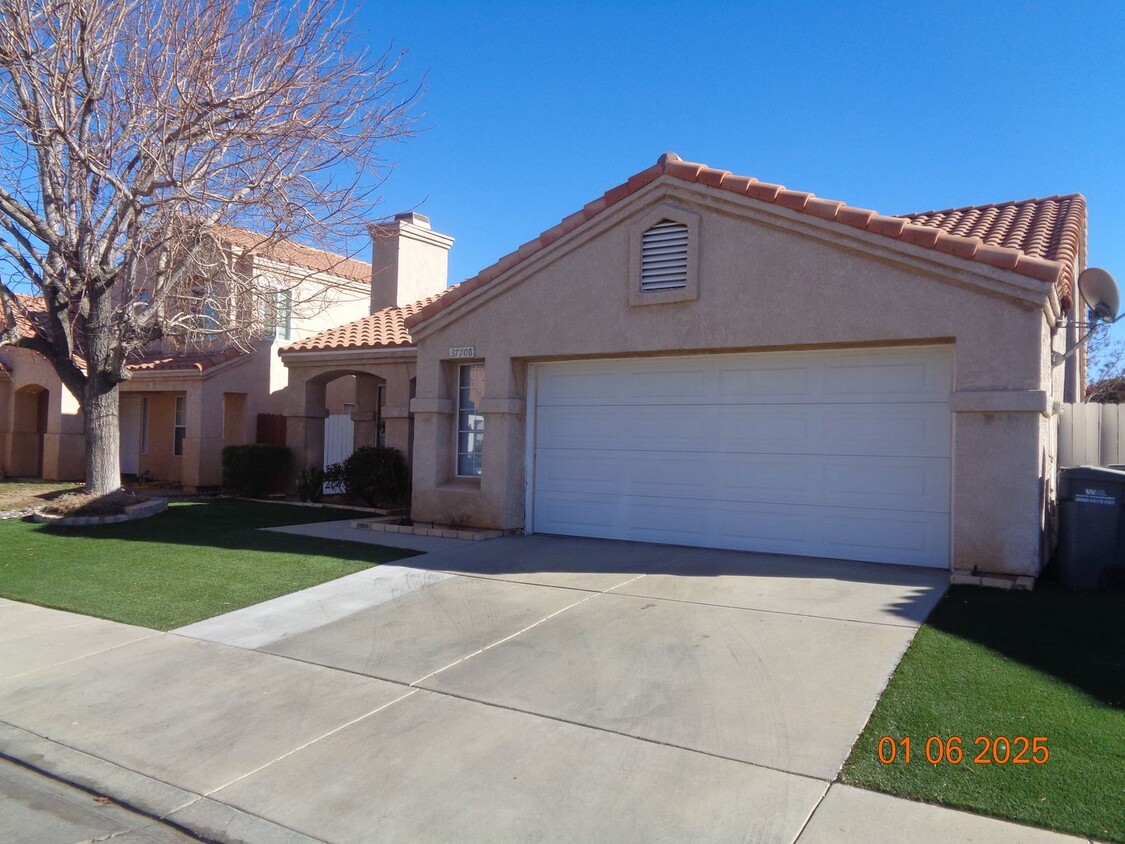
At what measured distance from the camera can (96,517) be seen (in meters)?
13.1

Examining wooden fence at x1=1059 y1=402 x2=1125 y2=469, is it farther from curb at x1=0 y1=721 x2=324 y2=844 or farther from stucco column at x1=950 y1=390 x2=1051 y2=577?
curb at x1=0 y1=721 x2=324 y2=844

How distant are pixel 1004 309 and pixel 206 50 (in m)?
9.94

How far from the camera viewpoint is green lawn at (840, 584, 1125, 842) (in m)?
4.09

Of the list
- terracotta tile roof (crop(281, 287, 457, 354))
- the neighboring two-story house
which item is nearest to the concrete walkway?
terracotta tile roof (crop(281, 287, 457, 354))

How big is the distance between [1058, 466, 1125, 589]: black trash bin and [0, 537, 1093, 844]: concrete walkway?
119 cm

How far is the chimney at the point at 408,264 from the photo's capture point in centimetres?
2030

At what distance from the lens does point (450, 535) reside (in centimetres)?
1146

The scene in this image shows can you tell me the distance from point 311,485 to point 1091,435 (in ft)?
41.3

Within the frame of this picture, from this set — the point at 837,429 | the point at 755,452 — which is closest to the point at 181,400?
the point at 755,452

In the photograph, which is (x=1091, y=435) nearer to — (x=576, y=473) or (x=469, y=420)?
(x=576, y=473)

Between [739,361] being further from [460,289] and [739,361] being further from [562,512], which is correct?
[460,289]
